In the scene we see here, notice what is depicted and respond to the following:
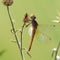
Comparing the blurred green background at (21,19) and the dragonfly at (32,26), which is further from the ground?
the dragonfly at (32,26)

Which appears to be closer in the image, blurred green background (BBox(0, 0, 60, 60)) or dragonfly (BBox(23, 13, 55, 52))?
dragonfly (BBox(23, 13, 55, 52))

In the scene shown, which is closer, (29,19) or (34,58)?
(29,19)

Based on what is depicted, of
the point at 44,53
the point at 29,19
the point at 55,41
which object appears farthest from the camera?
the point at 44,53

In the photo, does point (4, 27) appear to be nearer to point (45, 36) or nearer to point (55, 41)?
point (55, 41)

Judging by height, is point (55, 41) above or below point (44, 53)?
above

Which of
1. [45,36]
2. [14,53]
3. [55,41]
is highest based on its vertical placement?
[45,36]

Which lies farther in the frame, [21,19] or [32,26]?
[21,19]

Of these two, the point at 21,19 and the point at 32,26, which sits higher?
the point at 32,26

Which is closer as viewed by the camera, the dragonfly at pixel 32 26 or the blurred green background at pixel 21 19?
the dragonfly at pixel 32 26

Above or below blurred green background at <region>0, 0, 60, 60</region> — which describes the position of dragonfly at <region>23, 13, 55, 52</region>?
above

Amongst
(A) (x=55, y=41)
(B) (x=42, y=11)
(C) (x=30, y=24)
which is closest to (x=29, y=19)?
(C) (x=30, y=24)

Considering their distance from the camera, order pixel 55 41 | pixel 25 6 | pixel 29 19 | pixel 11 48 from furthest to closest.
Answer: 1. pixel 25 6
2. pixel 11 48
3. pixel 55 41
4. pixel 29 19
